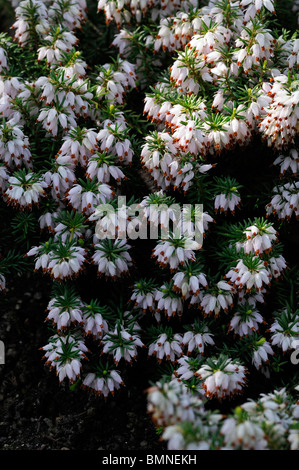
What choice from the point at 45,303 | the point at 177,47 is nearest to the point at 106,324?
the point at 45,303

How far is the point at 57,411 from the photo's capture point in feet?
16.6

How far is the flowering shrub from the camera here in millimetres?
4441

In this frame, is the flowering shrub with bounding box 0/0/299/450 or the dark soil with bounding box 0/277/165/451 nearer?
the flowering shrub with bounding box 0/0/299/450

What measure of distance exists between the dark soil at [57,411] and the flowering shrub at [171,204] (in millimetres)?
343

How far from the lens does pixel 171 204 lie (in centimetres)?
457

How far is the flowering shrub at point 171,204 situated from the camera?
14.6 feet

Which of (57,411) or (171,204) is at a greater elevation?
(171,204)

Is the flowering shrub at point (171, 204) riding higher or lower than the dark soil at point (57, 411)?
higher

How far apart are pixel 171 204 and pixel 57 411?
86.6 inches

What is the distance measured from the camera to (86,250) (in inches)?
184

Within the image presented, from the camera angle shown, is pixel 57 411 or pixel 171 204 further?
pixel 57 411

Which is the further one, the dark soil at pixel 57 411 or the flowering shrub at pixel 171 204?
the dark soil at pixel 57 411

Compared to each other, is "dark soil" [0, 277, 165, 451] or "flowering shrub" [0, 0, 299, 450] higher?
"flowering shrub" [0, 0, 299, 450]

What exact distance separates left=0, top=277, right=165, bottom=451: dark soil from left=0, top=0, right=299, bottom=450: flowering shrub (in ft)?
1.13
